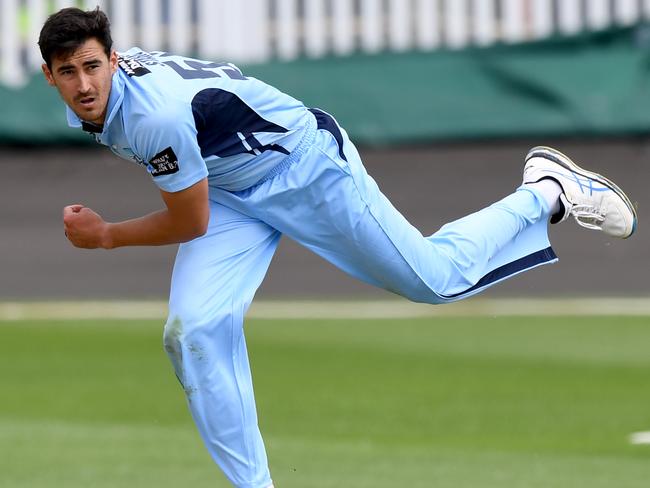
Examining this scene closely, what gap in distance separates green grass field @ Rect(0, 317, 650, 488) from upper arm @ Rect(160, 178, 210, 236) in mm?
1698

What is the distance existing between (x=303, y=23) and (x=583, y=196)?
28.3 feet

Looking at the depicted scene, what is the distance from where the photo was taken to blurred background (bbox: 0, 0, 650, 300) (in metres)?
13.3

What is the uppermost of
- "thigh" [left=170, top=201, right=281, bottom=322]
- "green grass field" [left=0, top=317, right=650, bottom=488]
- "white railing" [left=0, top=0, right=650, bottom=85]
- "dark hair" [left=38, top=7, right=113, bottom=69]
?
"dark hair" [left=38, top=7, right=113, bottom=69]

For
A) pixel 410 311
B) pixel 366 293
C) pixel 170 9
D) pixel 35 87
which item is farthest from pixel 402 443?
pixel 170 9

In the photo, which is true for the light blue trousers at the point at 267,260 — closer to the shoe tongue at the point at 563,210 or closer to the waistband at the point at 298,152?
the waistband at the point at 298,152

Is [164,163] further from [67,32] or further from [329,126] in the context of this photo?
[329,126]

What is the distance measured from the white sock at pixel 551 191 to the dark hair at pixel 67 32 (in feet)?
7.95

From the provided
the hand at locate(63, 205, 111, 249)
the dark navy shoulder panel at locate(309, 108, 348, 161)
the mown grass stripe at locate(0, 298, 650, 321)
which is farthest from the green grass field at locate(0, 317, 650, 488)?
the dark navy shoulder panel at locate(309, 108, 348, 161)

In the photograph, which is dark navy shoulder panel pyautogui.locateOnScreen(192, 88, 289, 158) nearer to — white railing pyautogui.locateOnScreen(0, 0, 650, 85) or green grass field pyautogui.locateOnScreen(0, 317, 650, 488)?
green grass field pyautogui.locateOnScreen(0, 317, 650, 488)

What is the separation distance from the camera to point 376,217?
241 inches

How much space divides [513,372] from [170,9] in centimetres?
699

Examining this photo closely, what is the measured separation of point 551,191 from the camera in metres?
6.86

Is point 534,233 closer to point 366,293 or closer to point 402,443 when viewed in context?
point 402,443

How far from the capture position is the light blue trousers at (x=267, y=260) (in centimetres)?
575
